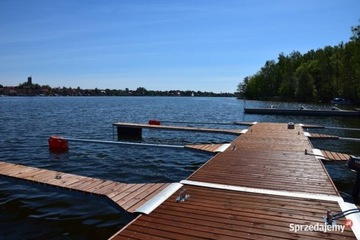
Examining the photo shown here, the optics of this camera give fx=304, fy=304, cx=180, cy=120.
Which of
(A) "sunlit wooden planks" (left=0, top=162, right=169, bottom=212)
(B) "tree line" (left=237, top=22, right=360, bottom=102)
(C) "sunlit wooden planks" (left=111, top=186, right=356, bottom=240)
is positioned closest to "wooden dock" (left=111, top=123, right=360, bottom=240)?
(C) "sunlit wooden planks" (left=111, top=186, right=356, bottom=240)

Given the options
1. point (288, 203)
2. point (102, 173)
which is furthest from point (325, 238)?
point (102, 173)

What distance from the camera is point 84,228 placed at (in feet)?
23.6

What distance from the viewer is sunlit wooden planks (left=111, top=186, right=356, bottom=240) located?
4.70 meters

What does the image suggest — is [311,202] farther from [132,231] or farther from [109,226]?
[109,226]

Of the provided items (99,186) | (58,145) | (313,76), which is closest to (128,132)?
(58,145)

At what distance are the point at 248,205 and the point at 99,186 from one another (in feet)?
12.7

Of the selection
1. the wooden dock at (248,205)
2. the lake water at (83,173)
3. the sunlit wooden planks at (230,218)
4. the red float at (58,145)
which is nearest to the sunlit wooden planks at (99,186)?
the lake water at (83,173)

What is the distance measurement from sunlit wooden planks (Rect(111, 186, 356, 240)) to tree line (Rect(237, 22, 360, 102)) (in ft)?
179

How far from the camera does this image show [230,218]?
529 cm

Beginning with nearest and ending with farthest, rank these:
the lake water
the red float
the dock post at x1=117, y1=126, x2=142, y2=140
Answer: the lake water < the red float < the dock post at x1=117, y1=126, x2=142, y2=140

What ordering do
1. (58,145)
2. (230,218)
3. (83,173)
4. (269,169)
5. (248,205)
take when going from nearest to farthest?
(230,218) → (248,205) → (269,169) → (83,173) → (58,145)

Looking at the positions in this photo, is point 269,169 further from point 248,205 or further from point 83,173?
point 83,173

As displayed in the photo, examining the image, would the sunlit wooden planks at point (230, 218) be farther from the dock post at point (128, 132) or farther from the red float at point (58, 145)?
the dock post at point (128, 132)

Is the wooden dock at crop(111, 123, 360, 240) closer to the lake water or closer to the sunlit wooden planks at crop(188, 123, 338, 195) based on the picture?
the sunlit wooden planks at crop(188, 123, 338, 195)
